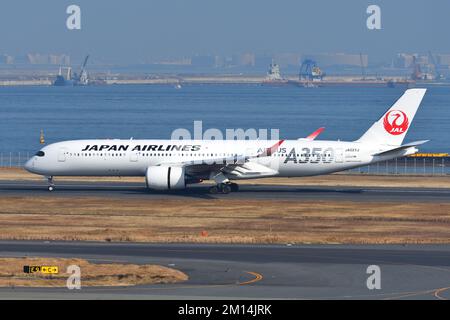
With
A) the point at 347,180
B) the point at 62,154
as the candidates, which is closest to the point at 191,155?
the point at 62,154

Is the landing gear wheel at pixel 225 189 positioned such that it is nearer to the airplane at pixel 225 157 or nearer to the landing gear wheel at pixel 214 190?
the airplane at pixel 225 157

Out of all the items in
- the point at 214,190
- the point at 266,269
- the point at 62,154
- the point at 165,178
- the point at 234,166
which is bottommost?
the point at 266,269

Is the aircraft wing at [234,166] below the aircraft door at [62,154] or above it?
below

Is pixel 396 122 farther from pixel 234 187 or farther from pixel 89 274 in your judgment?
pixel 89 274

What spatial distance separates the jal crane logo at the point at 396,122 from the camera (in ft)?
266

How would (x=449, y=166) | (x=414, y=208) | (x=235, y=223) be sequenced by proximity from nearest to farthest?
1. (x=235, y=223)
2. (x=414, y=208)
3. (x=449, y=166)

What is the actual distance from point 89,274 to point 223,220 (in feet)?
71.4

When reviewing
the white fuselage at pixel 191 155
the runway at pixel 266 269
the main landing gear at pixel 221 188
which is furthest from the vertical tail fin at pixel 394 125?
the runway at pixel 266 269

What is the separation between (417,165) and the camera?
11562 centimetres

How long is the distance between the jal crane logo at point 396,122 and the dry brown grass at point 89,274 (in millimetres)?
39766

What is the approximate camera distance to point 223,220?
6400 cm
